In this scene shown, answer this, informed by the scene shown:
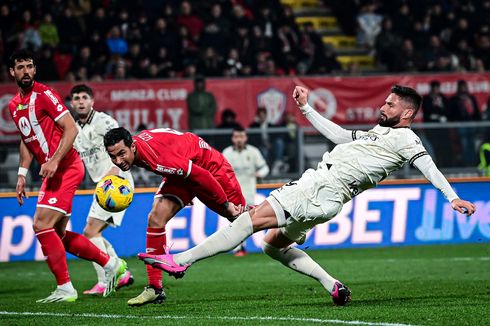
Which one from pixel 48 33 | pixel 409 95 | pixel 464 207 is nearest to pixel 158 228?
pixel 409 95

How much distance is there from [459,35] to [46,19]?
10162 millimetres

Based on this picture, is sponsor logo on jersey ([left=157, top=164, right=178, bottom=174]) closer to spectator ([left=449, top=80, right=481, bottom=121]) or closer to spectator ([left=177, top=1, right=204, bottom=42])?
spectator ([left=449, top=80, right=481, bottom=121])

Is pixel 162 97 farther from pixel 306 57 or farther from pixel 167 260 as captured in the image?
pixel 167 260

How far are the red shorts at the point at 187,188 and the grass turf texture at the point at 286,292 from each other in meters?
1.04

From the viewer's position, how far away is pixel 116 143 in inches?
370

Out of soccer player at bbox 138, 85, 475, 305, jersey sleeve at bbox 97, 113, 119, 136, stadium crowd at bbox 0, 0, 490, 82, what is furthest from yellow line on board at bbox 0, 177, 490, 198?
soccer player at bbox 138, 85, 475, 305

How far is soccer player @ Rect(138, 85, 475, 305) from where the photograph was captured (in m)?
9.29

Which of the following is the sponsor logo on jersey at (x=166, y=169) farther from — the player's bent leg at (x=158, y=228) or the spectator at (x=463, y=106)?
the spectator at (x=463, y=106)

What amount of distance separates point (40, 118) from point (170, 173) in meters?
1.98

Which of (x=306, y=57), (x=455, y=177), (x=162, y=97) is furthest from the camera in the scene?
(x=306, y=57)

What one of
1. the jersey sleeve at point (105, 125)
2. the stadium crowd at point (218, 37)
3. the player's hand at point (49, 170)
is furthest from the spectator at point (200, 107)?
the player's hand at point (49, 170)

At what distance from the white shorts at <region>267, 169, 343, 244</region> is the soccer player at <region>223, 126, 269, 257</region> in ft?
26.1

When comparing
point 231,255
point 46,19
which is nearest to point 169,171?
point 231,255

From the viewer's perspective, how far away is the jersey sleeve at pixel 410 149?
9.38 metres
